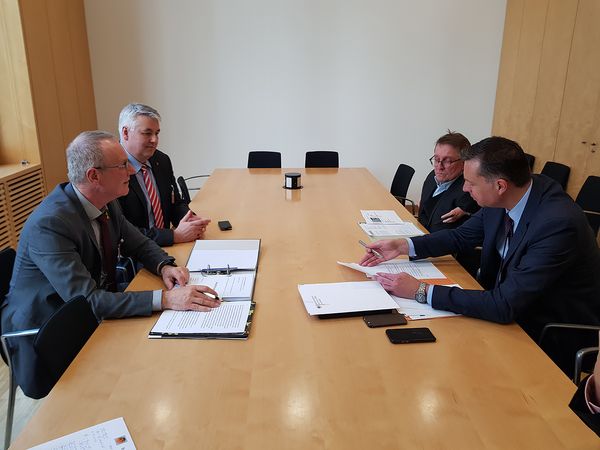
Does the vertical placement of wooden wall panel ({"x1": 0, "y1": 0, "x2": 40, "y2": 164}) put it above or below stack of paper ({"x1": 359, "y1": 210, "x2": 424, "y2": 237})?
above

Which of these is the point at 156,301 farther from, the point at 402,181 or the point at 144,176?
the point at 402,181

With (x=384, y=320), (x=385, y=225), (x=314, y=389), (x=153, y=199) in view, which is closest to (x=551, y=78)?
(x=385, y=225)

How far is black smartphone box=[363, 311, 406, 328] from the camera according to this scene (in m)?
1.65

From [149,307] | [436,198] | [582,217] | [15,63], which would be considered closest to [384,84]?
[436,198]

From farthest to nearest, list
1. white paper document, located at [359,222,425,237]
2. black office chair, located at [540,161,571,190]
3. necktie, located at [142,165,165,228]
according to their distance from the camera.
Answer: black office chair, located at [540,161,571,190] < necktie, located at [142,165,165,228] < white paper document, located at [359,222,425,237]

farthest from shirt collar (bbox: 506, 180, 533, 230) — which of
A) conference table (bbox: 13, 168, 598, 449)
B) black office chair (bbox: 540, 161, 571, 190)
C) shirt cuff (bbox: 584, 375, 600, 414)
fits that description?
black office chair (bbox: 540, 161, 571, 190)

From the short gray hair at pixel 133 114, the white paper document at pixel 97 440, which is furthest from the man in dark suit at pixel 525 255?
the short gray hair at pixel 133 114

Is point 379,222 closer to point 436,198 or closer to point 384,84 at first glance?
point 436,198

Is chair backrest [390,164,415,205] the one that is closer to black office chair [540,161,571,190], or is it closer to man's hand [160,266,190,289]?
black office chair [540,161,571,190]

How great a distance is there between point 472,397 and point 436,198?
2.12 meters

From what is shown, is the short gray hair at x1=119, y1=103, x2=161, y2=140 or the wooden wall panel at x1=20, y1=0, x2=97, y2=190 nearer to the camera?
the short gray hair at x1=119, y1=103, x2=161, y2=140

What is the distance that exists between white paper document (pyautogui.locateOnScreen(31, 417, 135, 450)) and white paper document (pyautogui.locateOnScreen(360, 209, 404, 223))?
2.02 m

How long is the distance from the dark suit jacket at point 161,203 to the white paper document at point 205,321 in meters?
0.86

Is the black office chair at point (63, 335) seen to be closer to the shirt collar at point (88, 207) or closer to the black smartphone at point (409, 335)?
the shirt collar at point (88, 207)
